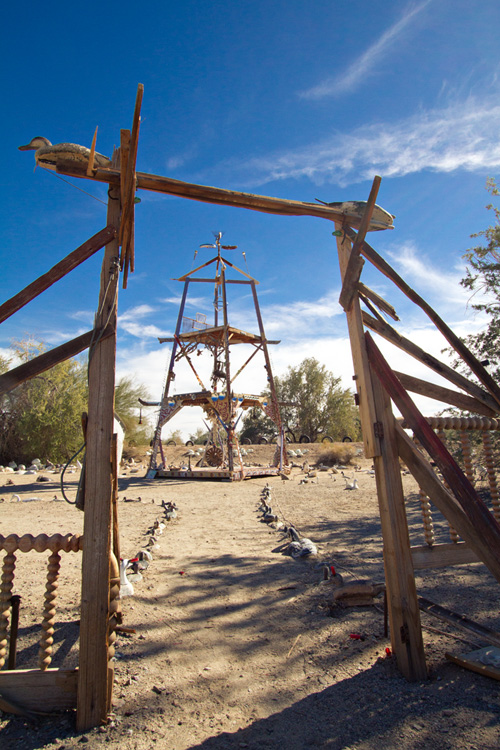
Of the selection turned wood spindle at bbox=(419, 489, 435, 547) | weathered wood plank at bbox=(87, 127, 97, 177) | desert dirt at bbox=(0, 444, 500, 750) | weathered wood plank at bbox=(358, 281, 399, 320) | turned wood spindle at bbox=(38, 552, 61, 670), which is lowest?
desert dirt at bbox=(0, 444, 500, 750)

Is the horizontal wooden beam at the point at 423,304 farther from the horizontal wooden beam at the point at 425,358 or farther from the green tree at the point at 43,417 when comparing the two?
the green tree at the point at 43,417

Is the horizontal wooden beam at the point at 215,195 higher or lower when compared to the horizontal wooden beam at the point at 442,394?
higher

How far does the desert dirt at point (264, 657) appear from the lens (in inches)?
74.6

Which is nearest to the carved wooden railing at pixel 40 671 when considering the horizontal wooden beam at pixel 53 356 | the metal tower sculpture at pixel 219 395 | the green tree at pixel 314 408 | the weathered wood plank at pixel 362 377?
the horizontal wooden beam at pixel 53 356

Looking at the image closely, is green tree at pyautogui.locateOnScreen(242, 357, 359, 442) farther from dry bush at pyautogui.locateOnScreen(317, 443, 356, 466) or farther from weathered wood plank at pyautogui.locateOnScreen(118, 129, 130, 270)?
weathered wood plank at pyautogui.locateOnScreen(118, 129, 130, 270)

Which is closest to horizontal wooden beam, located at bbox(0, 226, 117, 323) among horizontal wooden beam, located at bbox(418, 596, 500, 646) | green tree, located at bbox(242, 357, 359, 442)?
horizontal wooden beam, located at bbox(418, 596, 500, 646)

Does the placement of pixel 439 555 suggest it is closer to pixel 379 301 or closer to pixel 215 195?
pixel 379 301

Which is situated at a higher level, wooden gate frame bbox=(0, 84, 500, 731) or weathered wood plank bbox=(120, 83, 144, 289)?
weathered wood plank bbox=(120, 83, 144, 289)

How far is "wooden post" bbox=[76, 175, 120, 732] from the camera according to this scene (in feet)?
6.53

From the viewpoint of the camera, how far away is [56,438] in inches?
728

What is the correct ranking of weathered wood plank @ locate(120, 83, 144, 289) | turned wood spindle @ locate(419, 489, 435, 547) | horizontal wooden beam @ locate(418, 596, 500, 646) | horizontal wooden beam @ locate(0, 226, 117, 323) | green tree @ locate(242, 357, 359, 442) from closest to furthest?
weathered wood plank @ locate(120, 83, 144, 289) → horizontal wooden beam @ locate(0, 226, 117, 323) → horizontal wooden beam @ locate(418, 596, 500, 646) → turned wood spindle @ locate(419, 489, 435, 547) → green tree @ locate(242, 357, 359, 442)

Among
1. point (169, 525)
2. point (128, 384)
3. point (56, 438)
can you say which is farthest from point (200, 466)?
point (169, 525)

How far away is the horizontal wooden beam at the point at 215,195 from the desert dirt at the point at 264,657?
2.76 meters

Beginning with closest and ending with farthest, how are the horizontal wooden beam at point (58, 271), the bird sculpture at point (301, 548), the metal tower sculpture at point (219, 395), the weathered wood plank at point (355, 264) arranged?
the horizontal wooden beam at point (58, 271) → the weathered wood plank at point (355, 264) → the bird sculpture at point (301, 548) → the metal tower sculpture at point (219, 395)
